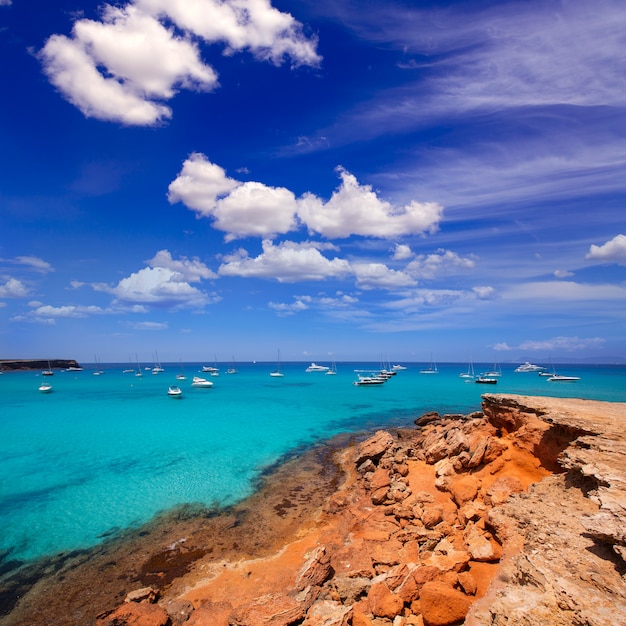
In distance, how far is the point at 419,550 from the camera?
471 inches

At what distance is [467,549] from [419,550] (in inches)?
81.1

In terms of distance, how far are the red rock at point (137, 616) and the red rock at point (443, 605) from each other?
25.6 ft

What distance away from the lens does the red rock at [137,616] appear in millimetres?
9846

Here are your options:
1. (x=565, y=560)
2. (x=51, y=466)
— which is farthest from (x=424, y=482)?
(x=51, y=466)

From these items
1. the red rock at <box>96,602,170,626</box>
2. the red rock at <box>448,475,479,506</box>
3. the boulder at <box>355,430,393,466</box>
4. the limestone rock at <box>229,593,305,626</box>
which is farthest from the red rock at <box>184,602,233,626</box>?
the boulder at <box>355,430,393,466</box>

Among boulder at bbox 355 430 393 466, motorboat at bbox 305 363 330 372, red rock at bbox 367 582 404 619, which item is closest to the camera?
red rock at bbox 367 582 404 619

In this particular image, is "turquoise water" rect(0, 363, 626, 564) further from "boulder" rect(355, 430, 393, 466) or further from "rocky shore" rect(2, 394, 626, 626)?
"boulder" rect(355, 430, 393, 466)

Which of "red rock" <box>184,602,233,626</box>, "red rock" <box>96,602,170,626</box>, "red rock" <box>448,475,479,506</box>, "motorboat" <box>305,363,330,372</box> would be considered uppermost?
"red rock" <box>448,475,479,506</box>

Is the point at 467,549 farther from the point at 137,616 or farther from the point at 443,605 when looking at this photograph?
the point at 137,616

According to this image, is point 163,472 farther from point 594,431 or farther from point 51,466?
point 594,431

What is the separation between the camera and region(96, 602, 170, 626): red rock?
9846 millimetres

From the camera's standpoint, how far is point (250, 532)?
52.0 feet

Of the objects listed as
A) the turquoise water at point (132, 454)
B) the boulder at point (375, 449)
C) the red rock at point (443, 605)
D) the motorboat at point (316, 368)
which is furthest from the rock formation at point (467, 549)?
the motorboat at point (316, 368)

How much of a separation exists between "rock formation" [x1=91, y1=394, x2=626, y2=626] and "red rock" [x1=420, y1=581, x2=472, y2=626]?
2cm
